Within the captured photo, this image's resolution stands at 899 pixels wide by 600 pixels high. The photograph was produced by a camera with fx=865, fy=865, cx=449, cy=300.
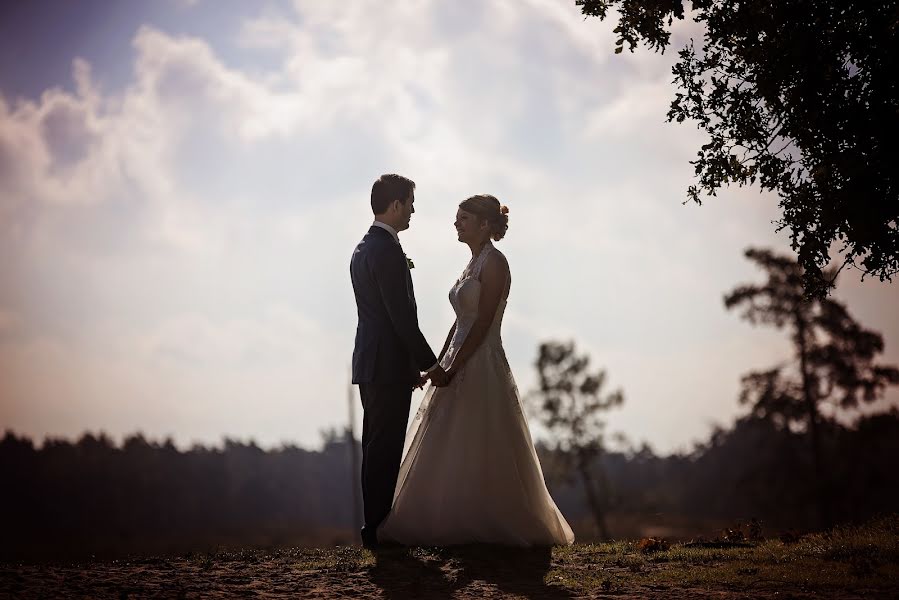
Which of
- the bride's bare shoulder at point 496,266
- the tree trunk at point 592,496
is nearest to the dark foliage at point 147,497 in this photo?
the tree trunk at point 592,496

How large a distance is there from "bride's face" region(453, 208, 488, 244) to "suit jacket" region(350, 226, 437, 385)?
43.1 inches

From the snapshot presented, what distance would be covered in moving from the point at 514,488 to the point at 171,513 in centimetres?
4921

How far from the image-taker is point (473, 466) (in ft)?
30.3

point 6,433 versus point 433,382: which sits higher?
point 6,433

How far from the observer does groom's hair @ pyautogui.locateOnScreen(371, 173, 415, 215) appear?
941 centimetres

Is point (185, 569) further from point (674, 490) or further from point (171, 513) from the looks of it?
point (674, 490)

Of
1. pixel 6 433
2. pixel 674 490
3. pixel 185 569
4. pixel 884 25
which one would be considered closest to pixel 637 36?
pixel 884 25

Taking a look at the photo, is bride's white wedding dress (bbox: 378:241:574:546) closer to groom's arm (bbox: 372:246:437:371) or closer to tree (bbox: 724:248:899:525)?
groom's arm (bbox: 372:246:437:371)

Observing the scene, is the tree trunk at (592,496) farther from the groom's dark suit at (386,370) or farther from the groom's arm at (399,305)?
the groom's arm at (399,305)

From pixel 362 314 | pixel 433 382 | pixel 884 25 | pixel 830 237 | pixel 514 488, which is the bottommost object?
pixel 514 488

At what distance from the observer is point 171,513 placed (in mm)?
53656

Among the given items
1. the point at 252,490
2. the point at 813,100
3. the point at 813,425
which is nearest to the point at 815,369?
the point at 813,425

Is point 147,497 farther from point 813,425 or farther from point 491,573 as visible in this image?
point 491,573

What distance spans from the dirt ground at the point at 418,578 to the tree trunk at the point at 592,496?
3654 cm
